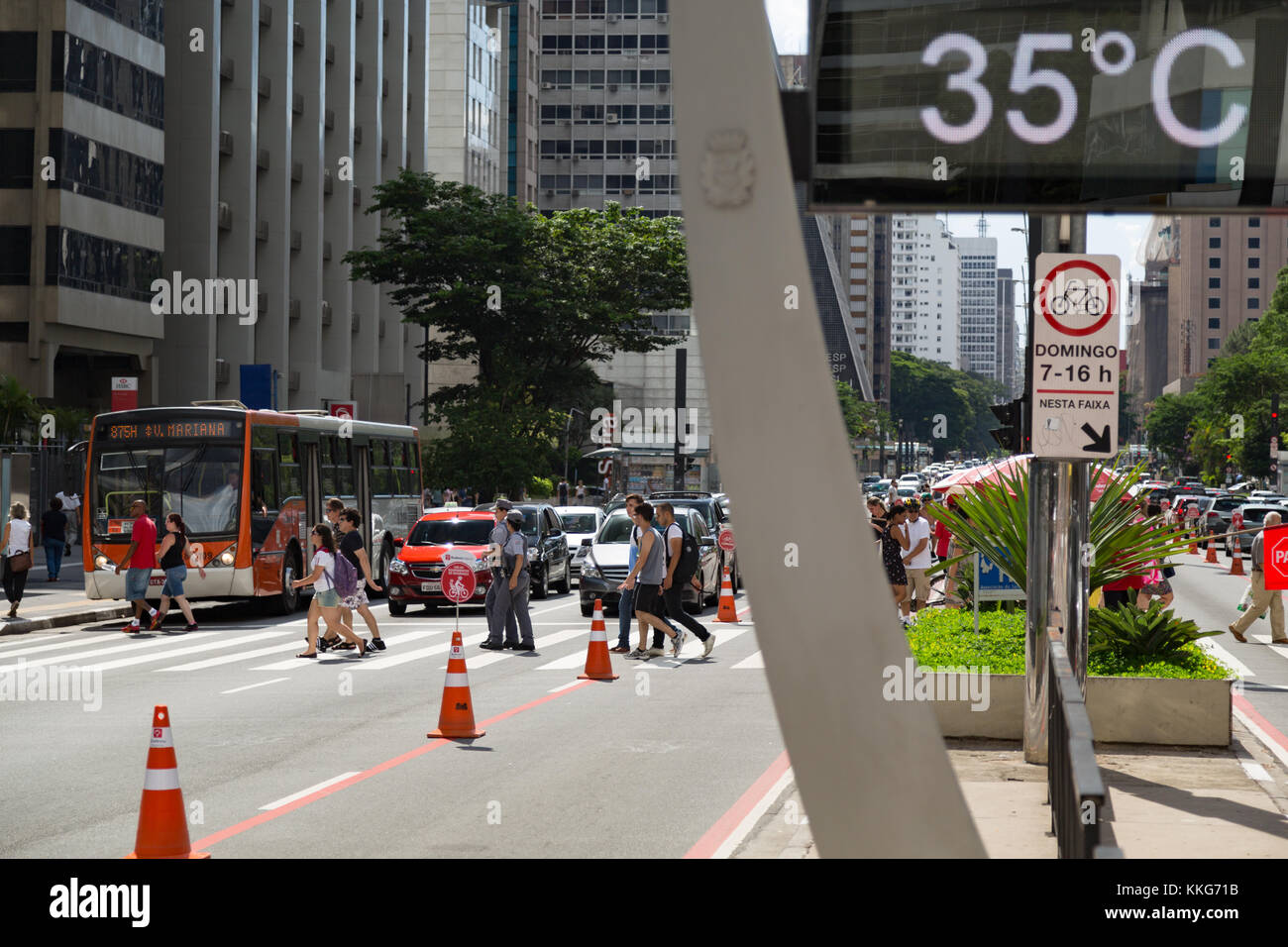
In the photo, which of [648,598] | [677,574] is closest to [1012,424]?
[648,598]

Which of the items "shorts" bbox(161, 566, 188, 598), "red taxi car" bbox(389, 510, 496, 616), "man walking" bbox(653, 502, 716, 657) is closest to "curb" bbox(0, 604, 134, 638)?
"shorts" bbox(161, 566, 188, 598)

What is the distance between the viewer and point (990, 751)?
38.0 feet

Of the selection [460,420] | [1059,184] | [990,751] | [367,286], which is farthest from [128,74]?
[1059,184]

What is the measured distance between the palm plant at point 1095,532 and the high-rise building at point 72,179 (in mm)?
39013

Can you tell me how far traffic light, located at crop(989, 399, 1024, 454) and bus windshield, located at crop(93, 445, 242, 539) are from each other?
A: 14.6 metres

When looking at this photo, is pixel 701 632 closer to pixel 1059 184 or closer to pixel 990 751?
pixel 990 751

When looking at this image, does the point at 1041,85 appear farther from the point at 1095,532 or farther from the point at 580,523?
the point at 580,523

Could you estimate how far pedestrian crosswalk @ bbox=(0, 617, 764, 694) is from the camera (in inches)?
735

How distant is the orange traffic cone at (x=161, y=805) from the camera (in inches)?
327

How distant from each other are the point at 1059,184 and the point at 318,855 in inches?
222

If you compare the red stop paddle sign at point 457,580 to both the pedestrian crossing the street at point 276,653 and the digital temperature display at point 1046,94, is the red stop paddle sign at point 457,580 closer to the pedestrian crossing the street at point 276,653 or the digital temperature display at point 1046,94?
the pedestrian crossing the street at point 276,653

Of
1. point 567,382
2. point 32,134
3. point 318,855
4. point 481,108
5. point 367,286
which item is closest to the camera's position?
point 318,855

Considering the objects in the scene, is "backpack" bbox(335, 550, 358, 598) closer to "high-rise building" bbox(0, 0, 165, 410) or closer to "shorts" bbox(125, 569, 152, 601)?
"shorts" bbox(125, 569, 152, 601)

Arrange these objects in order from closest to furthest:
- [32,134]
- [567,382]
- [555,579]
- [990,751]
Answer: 1. [990,751]
2. [555,579]
3. [32,134]
4. [567,382]
